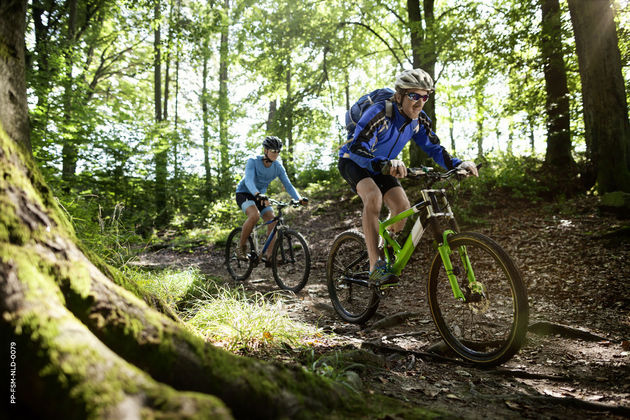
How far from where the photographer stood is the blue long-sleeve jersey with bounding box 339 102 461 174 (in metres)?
3.49

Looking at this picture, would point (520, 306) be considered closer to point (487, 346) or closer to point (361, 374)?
point (487, 346)

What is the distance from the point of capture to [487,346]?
9.09 ft

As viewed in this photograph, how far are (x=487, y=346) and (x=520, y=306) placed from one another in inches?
22.8

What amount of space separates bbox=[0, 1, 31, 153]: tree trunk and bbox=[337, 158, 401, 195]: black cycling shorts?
2832 mm

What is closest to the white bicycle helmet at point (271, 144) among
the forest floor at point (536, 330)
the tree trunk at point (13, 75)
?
the forest floor at point (536, 330)

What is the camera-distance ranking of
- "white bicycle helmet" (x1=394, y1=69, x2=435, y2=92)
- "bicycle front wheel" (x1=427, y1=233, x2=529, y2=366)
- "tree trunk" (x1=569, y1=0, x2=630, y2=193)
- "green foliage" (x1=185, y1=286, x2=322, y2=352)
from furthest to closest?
"tree trunk" (x1=569, y1=0, x2=630, y2=193), "white bicycle helmet" (x1=394, y1=69, x2=435, y2=92), "green foliage" (x1=185, y1=286, x2=322, y2=352), "bicycle front wheel" (x1=427, y1=233, x2=529, y2=366)

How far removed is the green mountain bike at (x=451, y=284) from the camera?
2.50 metres

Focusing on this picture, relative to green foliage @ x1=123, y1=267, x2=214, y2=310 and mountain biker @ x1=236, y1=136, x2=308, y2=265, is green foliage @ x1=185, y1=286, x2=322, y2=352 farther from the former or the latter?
mountain biker @ x1=236, y1=136, x2=308, y2=265

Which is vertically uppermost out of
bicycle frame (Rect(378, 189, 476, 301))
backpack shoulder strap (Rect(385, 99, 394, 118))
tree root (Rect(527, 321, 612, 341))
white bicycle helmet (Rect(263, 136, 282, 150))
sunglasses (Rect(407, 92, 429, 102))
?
white bicycle helmet (Rect(263, 136, 282, 150))

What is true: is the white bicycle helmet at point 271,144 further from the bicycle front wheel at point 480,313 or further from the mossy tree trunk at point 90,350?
the mossy tree trunk at point 90,350

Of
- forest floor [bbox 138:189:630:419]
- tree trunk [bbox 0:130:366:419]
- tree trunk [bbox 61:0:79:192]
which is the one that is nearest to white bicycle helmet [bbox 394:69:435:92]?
forest floor [bbox 138:189:630:419]

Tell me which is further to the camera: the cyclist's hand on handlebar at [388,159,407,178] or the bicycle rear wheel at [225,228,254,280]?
the bicycle rear wheel at [225,228,254,280]

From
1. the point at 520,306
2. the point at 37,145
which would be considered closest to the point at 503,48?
the point at 520,306

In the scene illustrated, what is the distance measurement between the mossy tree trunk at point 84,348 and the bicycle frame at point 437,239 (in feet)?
5.28
